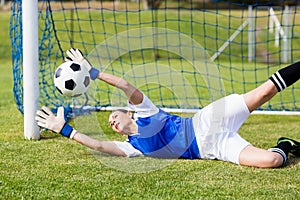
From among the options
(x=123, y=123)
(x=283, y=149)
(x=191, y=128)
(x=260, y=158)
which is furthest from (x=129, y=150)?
(x=283, y=149)

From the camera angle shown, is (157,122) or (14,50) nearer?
(157,122)

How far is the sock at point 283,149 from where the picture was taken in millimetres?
4805

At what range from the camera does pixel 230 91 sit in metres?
9.51

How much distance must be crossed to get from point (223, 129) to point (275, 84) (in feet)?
1.79

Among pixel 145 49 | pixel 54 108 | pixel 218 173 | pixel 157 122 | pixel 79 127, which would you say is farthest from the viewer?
pixel 145 49

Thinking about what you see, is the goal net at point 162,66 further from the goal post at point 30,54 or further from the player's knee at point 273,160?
the player's knee at point 273,160

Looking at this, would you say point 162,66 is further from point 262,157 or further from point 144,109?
point 262,157

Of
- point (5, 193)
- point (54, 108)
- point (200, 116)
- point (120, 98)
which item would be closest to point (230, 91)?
point (120, 98)

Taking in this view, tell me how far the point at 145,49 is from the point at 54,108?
10.7 m

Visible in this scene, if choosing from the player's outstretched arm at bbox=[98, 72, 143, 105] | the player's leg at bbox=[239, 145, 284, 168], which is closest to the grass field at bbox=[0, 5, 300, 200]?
the player's leg at bbox=[239, 145, 284, 168]

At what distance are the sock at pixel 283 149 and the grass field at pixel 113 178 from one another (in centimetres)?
8

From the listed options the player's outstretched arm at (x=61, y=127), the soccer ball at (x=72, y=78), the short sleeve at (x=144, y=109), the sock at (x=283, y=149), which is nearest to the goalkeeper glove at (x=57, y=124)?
the player's outstretched arm at (x=61, y=127)

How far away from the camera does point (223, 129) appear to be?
4863mm

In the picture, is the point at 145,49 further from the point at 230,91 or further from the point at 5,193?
the point at 5,193
